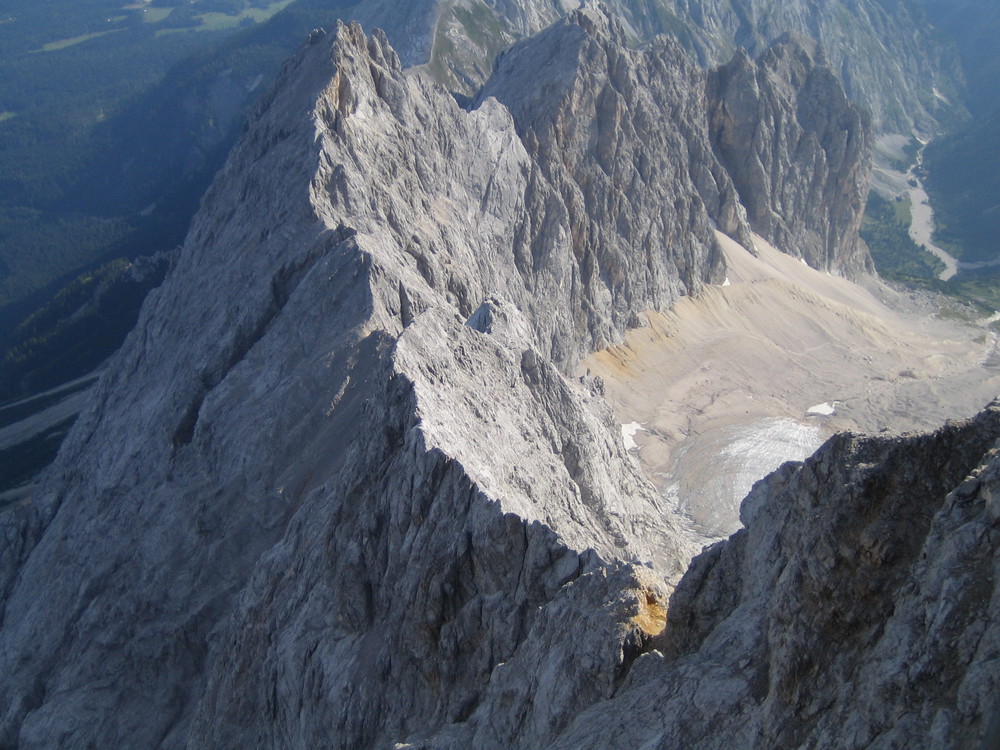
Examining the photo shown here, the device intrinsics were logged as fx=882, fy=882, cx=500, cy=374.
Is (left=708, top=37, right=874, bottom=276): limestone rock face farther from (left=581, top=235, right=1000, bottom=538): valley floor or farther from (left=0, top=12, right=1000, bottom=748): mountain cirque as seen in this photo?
(left=0, top=12, right=1000, bottom=748): mountain cirque

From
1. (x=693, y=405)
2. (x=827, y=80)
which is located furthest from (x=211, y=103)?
(x=693, y=405)

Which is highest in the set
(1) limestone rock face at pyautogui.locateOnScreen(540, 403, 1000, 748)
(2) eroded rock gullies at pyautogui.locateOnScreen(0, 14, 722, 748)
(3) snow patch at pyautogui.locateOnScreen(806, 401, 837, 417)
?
(3) snow patch at pyautogui.locateOnScreen(806, 401, 837, 417)

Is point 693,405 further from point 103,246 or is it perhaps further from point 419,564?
point 103,246

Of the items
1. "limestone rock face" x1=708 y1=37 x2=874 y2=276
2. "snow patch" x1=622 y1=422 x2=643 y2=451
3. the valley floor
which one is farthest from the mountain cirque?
"limestone rock face" x1=708 y1=37 x2=874 y2=276

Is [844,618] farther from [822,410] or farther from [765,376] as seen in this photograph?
[765,376]

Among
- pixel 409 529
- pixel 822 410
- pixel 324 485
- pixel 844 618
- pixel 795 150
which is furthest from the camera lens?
pixel 795 150

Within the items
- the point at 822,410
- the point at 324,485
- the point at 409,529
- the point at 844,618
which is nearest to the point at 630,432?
the point at 822,410
